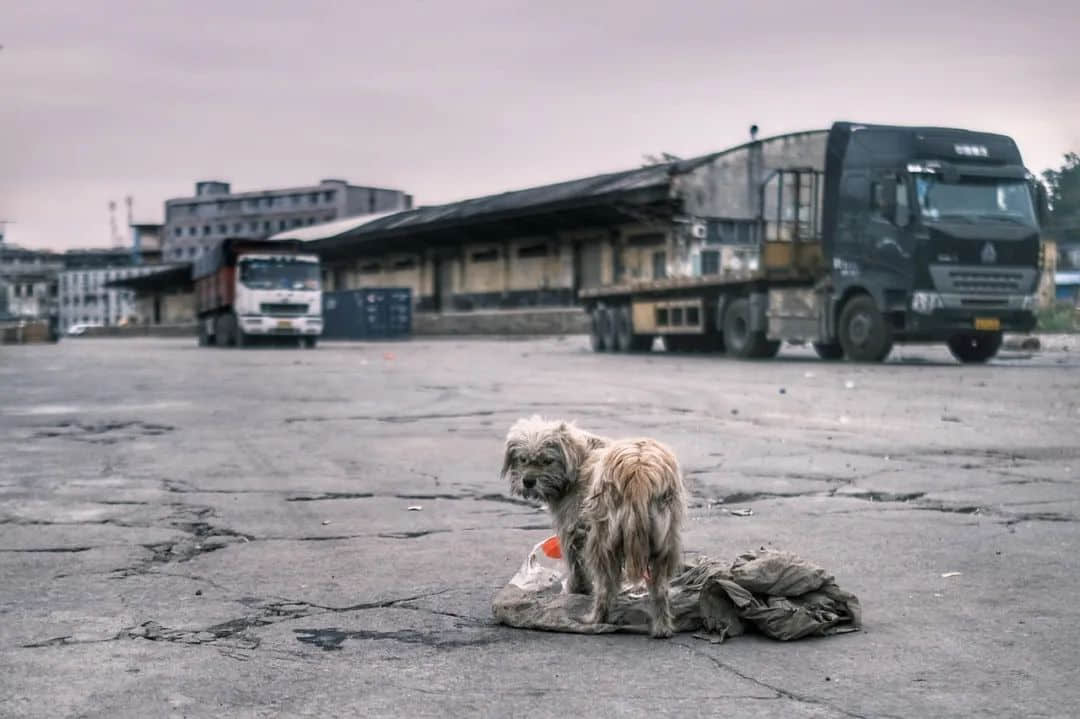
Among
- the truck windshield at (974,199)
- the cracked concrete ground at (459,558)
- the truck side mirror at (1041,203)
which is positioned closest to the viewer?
the cracked concrete ground at (459,558)

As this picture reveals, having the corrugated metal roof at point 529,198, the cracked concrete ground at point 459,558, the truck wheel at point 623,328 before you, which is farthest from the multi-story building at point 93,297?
the cracked concrete ground at point 459,558

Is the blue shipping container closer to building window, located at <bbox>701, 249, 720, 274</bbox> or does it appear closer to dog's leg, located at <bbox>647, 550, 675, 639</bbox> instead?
building window, located at <bbox>701, 249, 720, 274</bbox>

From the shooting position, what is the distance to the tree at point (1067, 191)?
226 ft

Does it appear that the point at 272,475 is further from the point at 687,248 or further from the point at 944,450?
the point at 687,248

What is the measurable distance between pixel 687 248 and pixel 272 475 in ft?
108

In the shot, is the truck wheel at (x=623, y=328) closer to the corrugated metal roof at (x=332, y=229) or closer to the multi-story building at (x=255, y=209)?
the corrugated metal roof at (x=332, y=229)

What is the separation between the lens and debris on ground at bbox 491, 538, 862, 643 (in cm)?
425

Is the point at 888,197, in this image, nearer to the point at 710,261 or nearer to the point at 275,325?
the point at 710,261

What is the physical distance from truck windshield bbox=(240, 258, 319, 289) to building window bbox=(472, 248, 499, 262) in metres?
14.9

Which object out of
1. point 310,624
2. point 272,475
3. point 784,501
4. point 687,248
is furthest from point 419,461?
point 687,248

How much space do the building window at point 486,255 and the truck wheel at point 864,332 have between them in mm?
30470

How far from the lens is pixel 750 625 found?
432 centimetres

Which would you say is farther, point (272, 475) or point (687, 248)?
point (687, 248)

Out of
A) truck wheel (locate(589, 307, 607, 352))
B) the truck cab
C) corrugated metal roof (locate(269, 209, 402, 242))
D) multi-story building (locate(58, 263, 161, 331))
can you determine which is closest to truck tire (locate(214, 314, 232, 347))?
truck wheel (locate(589, 307, 607, 352))
